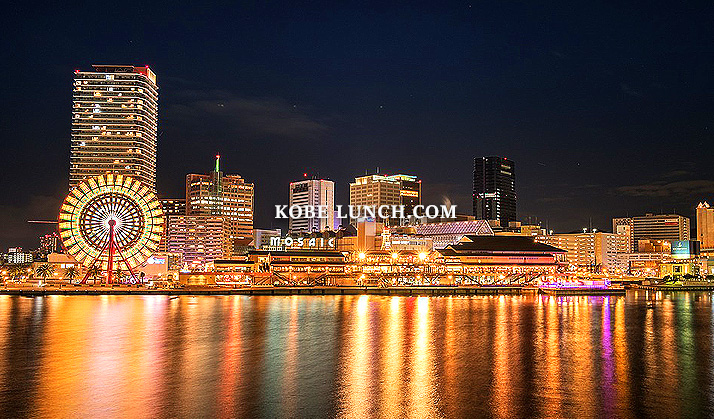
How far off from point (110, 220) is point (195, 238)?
8909 centimetres

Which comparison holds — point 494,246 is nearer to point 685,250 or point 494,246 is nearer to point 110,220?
point 685,250

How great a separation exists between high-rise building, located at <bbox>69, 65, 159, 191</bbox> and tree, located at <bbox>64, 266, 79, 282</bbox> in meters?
40.1

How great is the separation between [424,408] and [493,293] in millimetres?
78175

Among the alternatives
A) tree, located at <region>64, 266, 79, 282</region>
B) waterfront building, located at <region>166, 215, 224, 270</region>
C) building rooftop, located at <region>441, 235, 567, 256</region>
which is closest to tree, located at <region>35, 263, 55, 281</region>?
tree, located at <region>64, 266, 79, 282</region>

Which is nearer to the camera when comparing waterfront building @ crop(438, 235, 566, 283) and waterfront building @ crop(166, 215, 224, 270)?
waterfront building @ crop(438, 235, 566, 283)

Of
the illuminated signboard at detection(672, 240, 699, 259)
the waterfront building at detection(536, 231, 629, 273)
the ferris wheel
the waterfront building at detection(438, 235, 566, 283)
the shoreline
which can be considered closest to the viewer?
the ferris wheel

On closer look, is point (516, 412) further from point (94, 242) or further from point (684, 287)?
point (684, 287)

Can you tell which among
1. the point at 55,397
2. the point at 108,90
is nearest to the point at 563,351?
the point at 55,397

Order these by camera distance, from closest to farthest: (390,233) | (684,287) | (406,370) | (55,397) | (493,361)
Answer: (55,397) < (406,370) < (493,361) < (684,287) < (390,233)

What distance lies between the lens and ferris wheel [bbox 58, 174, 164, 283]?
90500 millimetres

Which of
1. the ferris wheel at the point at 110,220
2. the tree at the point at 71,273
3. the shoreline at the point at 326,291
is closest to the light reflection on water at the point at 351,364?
the shoreline at the point at 326,291

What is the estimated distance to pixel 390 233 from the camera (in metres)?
151

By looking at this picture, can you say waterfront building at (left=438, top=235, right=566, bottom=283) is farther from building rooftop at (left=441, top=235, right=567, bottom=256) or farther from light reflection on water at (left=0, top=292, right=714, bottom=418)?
light reflection on water at (left=0, top=292, right=714, bottom=418)

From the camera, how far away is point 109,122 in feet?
506
